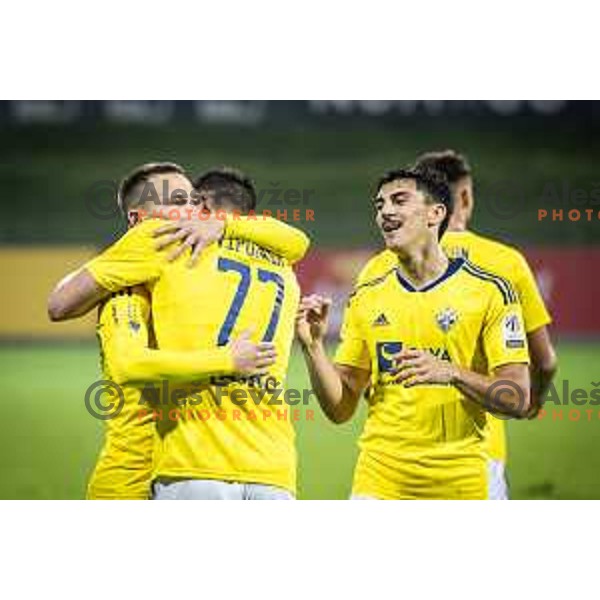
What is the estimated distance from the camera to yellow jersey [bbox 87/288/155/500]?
3.54 metres

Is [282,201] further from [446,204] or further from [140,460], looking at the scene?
[140,460]

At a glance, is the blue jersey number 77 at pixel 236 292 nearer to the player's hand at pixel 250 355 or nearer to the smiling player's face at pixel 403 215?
the player's hand at pixel 250 355

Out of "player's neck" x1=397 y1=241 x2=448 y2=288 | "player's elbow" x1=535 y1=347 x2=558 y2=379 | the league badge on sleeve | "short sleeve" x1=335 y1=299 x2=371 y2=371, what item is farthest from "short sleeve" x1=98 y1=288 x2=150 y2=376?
"player's elbow" x1=535 y1=347 x2=558 y2=379

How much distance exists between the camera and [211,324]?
3.58 meters

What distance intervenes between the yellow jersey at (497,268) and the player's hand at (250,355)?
1.50 feet

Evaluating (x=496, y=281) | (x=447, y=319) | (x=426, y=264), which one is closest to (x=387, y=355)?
(x=447, y=319)

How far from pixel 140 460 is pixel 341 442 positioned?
709mm

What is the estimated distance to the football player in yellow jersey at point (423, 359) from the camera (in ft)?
12.2

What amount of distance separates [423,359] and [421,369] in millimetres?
36

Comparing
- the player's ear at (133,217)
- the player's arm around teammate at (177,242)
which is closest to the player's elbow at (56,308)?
the player's arm around teammate at (177,242)
